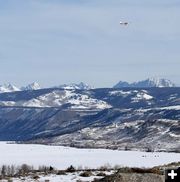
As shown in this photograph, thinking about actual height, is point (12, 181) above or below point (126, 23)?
below

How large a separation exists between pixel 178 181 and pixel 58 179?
25063 mm

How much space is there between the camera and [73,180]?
39.1 meters

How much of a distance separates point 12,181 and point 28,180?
1.44m

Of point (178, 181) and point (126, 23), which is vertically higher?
point (126, 23)

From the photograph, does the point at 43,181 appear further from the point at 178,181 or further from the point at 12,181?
the point at 178,181

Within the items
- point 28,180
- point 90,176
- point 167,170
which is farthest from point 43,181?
point 167,170

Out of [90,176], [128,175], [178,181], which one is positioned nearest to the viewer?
[178,181]

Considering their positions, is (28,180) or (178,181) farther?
(28,180)

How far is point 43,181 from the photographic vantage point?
1533 inches

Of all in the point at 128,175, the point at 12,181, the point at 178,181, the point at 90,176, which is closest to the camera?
the point at 178,181

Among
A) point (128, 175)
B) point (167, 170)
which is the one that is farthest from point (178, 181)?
point (128, 175)

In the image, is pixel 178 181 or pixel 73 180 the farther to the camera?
pixel 73 180

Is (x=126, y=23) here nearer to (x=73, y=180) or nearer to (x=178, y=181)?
(x=73, y=180)

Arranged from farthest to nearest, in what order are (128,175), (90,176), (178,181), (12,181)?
(90,176) → (12,181) → (128,175) → (178,181)
